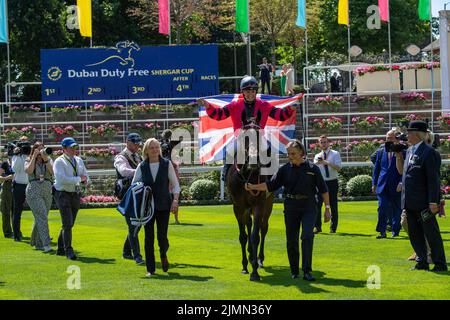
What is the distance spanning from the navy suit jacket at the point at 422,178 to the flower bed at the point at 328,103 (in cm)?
2333

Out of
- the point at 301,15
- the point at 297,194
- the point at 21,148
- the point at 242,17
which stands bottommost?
the point at 297,194

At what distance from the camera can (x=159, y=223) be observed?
13.0 m

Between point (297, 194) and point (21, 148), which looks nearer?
point (297, 194)

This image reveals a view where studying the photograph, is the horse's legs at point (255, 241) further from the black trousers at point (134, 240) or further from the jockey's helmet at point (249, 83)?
the black trousers at point (134, 240)

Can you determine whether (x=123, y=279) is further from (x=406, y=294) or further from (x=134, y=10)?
(x=134, y=10)

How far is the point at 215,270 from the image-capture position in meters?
13.5

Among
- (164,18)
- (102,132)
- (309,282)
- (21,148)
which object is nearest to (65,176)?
(21,148)

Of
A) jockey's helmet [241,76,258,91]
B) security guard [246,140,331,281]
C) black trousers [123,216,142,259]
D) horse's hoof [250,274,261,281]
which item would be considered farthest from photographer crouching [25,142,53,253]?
security guard [246,140,331,281]

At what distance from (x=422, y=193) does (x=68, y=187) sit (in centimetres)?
580

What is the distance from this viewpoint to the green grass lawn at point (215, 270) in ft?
36.8

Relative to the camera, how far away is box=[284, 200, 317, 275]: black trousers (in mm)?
12172

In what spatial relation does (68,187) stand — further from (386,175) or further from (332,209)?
(386,175)
